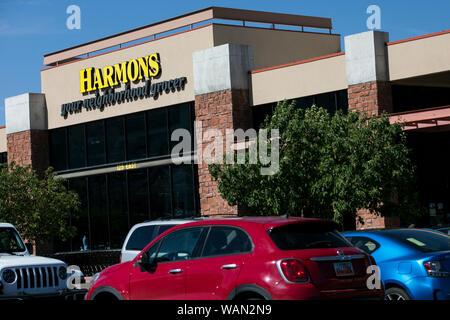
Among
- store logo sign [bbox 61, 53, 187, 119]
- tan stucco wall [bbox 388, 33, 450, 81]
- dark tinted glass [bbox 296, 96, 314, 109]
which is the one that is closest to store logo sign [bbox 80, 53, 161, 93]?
store logo sign [bbox 61, 53, 187, 119]

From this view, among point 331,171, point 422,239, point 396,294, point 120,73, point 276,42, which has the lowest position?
point 396,294

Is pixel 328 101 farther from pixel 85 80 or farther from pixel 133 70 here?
pixel 85 80

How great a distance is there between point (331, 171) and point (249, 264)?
1093cm

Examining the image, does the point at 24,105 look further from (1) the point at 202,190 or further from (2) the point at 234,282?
(2) the point at 234,282

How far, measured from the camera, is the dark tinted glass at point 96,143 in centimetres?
3541

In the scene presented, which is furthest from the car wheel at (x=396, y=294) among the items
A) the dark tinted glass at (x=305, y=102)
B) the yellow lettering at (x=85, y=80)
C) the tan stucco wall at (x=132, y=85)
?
the yellow lettering at (x=85, y=80)

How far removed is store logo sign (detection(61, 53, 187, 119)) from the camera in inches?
1283

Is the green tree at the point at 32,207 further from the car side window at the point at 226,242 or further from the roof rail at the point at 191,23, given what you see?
the car side window at the point at 226,242

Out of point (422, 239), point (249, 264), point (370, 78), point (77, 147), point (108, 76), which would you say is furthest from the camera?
point (77, 147)

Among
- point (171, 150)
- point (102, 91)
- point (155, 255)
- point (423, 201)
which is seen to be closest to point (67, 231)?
point (171, 150)

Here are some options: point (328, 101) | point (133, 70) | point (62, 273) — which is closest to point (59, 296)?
point (62, 273)

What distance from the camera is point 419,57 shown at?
82.3 ft

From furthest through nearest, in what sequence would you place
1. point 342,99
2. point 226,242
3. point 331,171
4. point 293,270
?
point 342,99, point 331,171, point 226,242, point 293,270

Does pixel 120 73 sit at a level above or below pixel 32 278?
above
